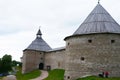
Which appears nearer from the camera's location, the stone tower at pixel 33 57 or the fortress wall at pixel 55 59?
the fortress wall at pixel 55 59

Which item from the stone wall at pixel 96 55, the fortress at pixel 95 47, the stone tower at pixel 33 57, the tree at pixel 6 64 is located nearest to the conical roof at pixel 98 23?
the fortress at pixel 95 47

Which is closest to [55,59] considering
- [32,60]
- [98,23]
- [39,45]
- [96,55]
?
[32,60]

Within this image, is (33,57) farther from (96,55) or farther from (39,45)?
(96,55)

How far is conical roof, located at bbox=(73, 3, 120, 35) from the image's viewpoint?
2088 cm

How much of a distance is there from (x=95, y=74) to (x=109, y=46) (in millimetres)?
2800

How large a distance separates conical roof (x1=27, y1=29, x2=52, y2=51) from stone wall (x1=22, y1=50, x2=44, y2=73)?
2.65ft

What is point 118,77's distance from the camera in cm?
1931

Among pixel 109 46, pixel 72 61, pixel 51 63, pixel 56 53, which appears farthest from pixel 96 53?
pixel 51 63

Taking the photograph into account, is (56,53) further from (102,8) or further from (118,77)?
(118,77)

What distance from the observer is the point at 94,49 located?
20.0 meters

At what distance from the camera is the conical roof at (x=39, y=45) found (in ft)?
119

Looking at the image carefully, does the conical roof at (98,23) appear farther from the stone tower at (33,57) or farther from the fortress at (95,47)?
the stone tower at (33,57)

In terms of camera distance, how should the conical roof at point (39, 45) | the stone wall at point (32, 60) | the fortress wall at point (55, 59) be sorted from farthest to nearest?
the conical roof at point (39, 45) → the stone wall at point (32, 60) → the fortress wall at point (55, 59)

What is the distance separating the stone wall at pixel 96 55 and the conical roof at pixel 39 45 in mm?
15850
